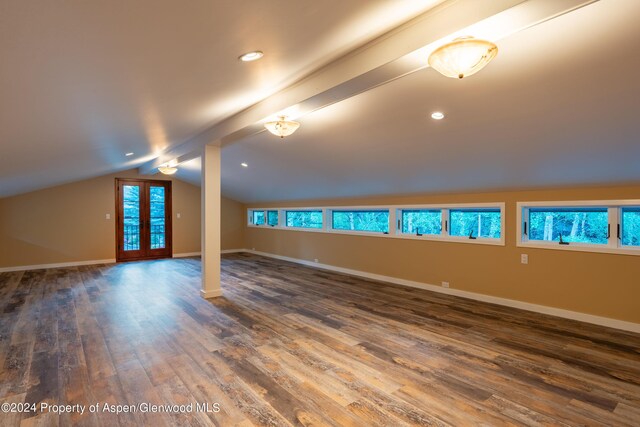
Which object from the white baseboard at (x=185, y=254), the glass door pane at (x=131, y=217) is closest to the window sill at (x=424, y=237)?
the white baseboard at (x=185, y=254)

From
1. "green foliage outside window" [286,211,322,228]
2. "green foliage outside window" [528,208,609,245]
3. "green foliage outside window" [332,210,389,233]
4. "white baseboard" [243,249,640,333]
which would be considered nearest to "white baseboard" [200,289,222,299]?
"white baseboard" [243,249,640,333]

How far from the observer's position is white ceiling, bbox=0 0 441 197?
1.46m

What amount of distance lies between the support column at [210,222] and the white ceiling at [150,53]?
160 centimetres

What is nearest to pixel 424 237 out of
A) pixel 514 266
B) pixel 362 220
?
pixel 514 266

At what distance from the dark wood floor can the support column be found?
27 centimetres

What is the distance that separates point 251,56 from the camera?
7.16ft

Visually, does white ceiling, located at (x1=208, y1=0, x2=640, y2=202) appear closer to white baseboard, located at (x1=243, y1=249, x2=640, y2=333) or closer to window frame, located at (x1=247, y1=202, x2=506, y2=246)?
window frame, located at (x1=247, y1=202, x2=506, y2=246)

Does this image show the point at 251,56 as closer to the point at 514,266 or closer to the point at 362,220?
the point at 514,266

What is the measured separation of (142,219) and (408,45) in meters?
8.68

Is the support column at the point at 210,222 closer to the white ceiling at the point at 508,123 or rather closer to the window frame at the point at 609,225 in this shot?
the white ceiling at the point at 508,123

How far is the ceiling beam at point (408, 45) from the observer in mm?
1671

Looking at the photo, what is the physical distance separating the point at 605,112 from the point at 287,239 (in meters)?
6.82

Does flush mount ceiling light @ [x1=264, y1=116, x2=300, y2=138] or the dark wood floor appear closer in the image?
the dark wood floor

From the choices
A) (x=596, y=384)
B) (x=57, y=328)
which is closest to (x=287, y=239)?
(x=57, y=328)
